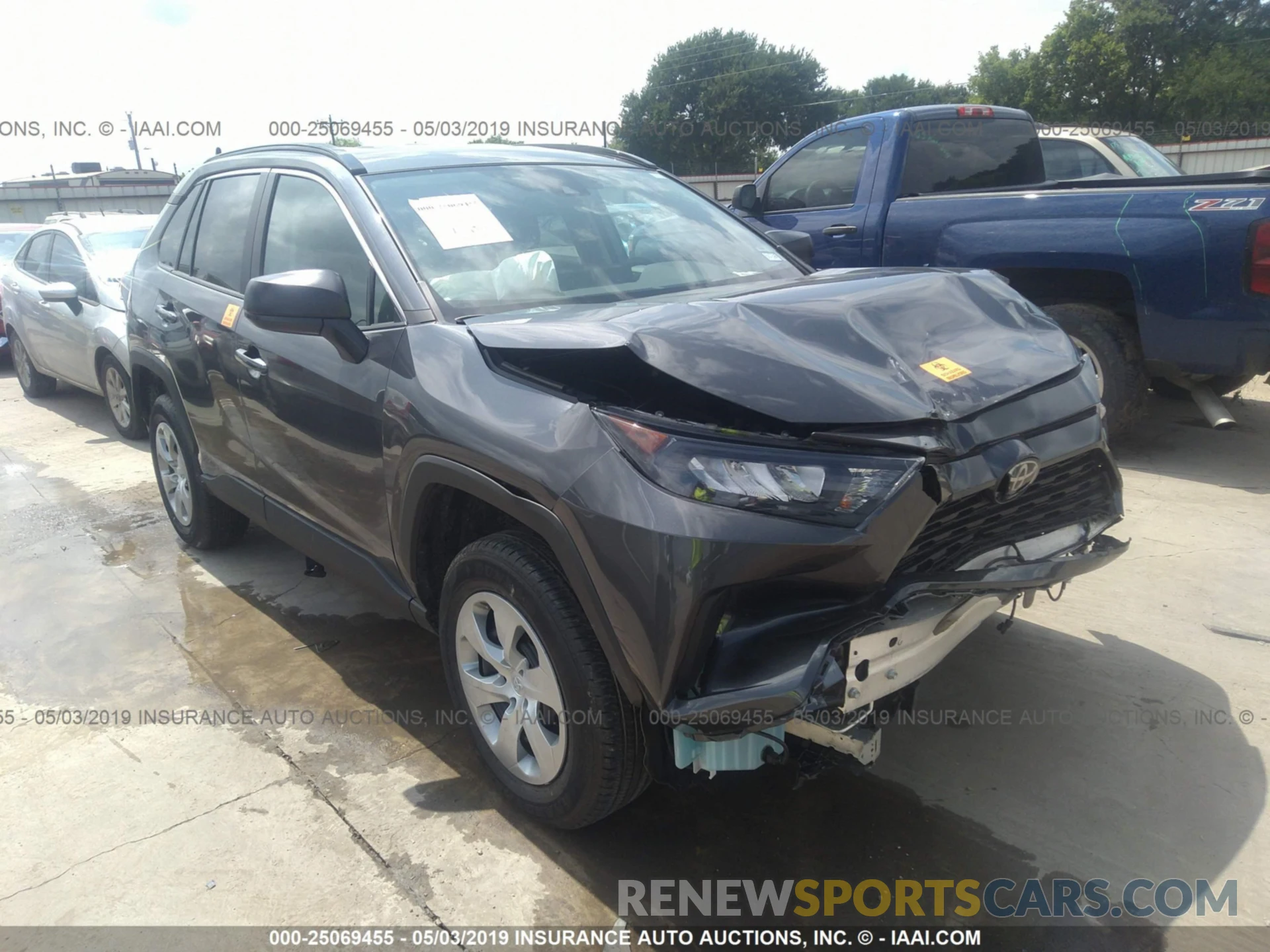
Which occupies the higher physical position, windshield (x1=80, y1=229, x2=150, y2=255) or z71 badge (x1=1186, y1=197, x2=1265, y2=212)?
z71 badge (x1=1186, y1=197, x2=1265, y2=212)

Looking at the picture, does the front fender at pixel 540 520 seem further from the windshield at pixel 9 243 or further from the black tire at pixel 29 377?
the windshield at pixel 9 243

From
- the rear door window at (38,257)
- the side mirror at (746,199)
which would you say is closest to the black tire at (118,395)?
the rear door window at (38,257)

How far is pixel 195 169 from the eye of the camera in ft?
14.7

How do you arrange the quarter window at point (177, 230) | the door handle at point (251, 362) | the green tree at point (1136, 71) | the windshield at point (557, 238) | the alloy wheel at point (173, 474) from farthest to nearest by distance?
the green tree at point (1136, 71) < the alloy wheel at point (173, 474) < the quarter window at point (177, 230) < the door handle at point (251, 362) < the windshield at point (557, 238)

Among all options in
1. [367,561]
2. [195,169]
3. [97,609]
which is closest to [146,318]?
[195,169]

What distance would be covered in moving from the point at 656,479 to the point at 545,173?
5.99 feet

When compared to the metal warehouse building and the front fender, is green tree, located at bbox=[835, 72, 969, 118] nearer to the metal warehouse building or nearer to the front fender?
the metal warehouse building

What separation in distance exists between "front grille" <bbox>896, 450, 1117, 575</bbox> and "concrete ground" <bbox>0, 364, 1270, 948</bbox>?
2.70 ft

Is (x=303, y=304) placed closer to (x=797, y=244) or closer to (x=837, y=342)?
(x=837, y=342)

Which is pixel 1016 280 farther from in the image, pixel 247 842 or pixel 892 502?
pixel 247 842

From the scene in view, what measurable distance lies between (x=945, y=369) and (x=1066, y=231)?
3.59 m

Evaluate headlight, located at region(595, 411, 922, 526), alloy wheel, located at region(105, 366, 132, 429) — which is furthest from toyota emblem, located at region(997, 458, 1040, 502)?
alloy wheel, located at region(105, 366, 132, 429)

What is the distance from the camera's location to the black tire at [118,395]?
279 inches

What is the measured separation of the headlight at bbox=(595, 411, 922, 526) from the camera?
6.54 feet
